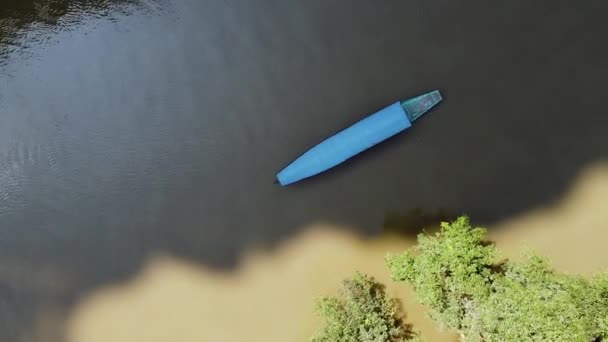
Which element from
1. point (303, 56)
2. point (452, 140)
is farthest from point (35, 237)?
point (452, 140)

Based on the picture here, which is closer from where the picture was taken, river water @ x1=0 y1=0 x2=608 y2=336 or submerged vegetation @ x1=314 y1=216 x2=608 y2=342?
submerged vegetation @ x1=314 y1=216 x2=608 y2=342

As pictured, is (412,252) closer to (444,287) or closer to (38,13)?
(444,287)

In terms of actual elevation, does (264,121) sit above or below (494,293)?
Result: above

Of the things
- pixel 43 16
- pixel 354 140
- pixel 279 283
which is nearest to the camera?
pixel 354 140

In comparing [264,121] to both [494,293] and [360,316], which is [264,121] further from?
[494,293]

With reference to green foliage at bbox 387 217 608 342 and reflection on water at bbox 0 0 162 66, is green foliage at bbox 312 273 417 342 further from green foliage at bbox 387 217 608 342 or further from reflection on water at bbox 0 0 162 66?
reflection on water at bbox 0 0 162 66

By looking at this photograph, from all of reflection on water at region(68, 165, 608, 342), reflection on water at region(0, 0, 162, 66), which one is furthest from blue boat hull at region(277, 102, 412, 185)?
reflection on water at region(0, 0, 162, 66)

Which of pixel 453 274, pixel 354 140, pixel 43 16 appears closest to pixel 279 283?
pixel 354 140
